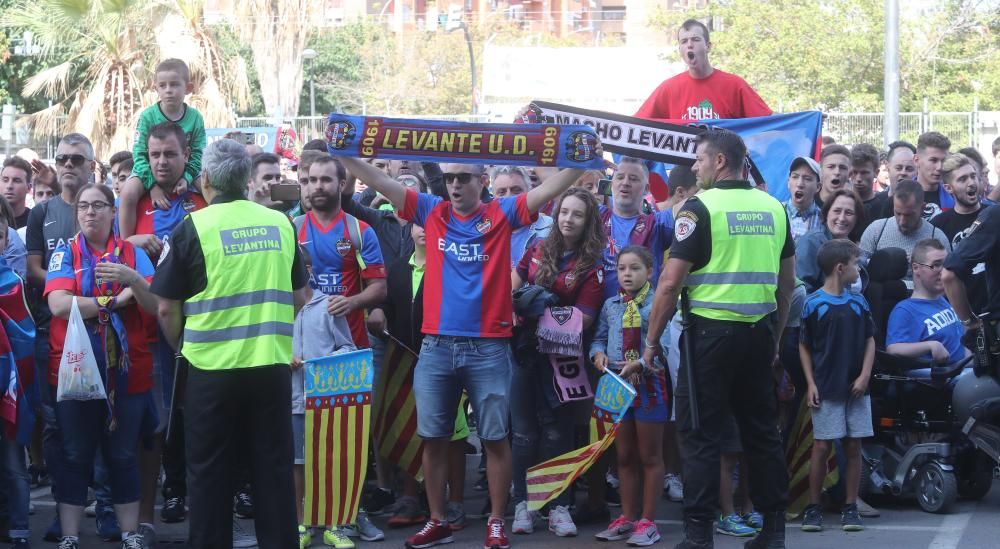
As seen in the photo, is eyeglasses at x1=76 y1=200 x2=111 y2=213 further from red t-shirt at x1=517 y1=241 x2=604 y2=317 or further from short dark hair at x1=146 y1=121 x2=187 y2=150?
red t-shirt at x1=517 y1=241 x2=604 y2=317

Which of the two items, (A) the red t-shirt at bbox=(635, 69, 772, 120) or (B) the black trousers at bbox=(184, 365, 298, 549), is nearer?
(B) the black trousers at bbox=(184, 365, 298, 549)

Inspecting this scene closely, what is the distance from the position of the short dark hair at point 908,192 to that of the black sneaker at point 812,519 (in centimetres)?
223

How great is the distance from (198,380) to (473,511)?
2857 mm

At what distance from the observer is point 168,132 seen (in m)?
7.31

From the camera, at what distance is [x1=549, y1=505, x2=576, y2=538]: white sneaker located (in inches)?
288

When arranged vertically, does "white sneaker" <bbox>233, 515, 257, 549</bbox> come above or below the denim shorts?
below

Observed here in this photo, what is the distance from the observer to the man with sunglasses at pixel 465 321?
22.9 ft

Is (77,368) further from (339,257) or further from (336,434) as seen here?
(339,257)

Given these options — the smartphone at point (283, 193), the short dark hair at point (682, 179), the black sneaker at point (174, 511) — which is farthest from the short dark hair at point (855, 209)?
the black sneaker at point (174, 511)

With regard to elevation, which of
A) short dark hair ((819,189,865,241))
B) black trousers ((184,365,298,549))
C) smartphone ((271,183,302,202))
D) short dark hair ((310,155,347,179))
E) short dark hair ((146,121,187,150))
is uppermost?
short dark hair ((146,121,187,150))

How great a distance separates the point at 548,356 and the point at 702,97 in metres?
3.07

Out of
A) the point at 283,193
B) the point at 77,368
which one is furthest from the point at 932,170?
the point at 77,368

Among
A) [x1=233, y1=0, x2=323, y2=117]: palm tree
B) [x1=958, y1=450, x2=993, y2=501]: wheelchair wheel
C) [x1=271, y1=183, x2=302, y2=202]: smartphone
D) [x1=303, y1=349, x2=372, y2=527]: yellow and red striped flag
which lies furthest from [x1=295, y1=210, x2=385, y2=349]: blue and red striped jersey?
[x1=233, y1=0, x2=323, y2=117]: palm tree

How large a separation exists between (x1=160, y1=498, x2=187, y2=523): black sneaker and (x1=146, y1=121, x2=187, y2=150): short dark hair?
2.15m
